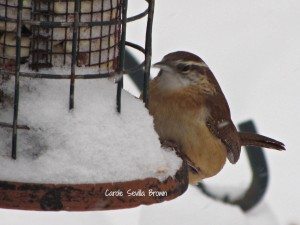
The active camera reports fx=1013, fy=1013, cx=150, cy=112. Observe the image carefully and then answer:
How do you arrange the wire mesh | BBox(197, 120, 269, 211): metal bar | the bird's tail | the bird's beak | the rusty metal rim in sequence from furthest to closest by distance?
1. BBox(197, 120, 269, 211): metal bar
2. the bird's tail
3. the bird's beak
4. the wire mesh
5. the rusty metal rim

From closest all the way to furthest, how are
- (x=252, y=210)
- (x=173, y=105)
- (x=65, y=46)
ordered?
(x=65, y=46), (x=173, y=105), (x=252, y=210)

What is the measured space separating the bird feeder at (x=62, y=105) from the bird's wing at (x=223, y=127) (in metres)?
0.98

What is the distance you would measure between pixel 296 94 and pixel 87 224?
2.35 meters

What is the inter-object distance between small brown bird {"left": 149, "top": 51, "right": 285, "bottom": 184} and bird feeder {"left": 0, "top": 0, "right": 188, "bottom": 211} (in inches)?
30.2

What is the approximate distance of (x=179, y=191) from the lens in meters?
3.89

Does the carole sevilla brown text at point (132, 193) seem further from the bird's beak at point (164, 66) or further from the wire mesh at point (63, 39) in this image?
the bird's beak at point (164, 66)

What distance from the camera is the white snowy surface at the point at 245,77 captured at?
7.67m

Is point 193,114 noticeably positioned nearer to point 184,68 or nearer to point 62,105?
point 184,68

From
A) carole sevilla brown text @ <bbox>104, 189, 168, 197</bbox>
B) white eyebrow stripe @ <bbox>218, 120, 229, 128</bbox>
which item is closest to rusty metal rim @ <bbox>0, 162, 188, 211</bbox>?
carole sevilla brown text @ <bbox>104, 189, 168, 197</bbox>

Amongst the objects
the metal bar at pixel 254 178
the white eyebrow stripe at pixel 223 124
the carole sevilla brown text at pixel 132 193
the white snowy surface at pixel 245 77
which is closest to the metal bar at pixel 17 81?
the carole sevilla brown text at pixel 132 193

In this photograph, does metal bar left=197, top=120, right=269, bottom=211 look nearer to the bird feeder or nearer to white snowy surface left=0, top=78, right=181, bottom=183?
the bird feeder

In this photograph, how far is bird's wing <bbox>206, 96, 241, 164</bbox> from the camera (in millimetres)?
5117

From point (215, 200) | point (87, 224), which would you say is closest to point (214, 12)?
point (215, 200)

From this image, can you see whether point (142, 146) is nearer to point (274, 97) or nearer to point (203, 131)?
point (203, 131)
